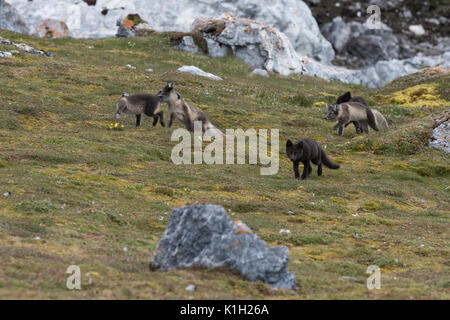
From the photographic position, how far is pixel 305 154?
74.6 feet

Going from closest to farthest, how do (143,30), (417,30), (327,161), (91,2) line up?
(327,161) → (143,30) → (91,2) → (417,30)

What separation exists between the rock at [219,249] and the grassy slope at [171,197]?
315 mm

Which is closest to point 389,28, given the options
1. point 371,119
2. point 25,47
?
point 371,119

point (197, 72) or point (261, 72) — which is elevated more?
point (261, 72)

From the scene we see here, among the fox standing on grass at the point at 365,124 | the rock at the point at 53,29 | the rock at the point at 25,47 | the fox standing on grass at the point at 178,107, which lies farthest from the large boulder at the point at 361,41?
the fox standing on grass at the point at 178,107

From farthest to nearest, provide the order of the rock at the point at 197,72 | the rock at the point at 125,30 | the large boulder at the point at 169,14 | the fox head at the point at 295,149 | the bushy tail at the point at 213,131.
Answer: the large boulder at the point at 169,14 → the rock at the point at 125,30 → the rock at the point at 197,72 → the bushy tail at the point at 213,131 → the fox head at the point at 295,149

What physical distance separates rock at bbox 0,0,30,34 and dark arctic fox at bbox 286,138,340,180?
43.6 metres

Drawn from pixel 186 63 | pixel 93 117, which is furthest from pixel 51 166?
pixel 186 63

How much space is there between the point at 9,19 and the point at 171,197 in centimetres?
4718

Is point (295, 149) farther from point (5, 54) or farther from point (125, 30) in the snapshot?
point (125, 30)

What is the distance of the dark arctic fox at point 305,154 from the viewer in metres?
22.4

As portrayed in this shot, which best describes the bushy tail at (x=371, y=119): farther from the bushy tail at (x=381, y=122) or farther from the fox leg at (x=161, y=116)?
the fox leg at (x=161, y=116)

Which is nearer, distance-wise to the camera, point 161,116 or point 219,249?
point 219,249
